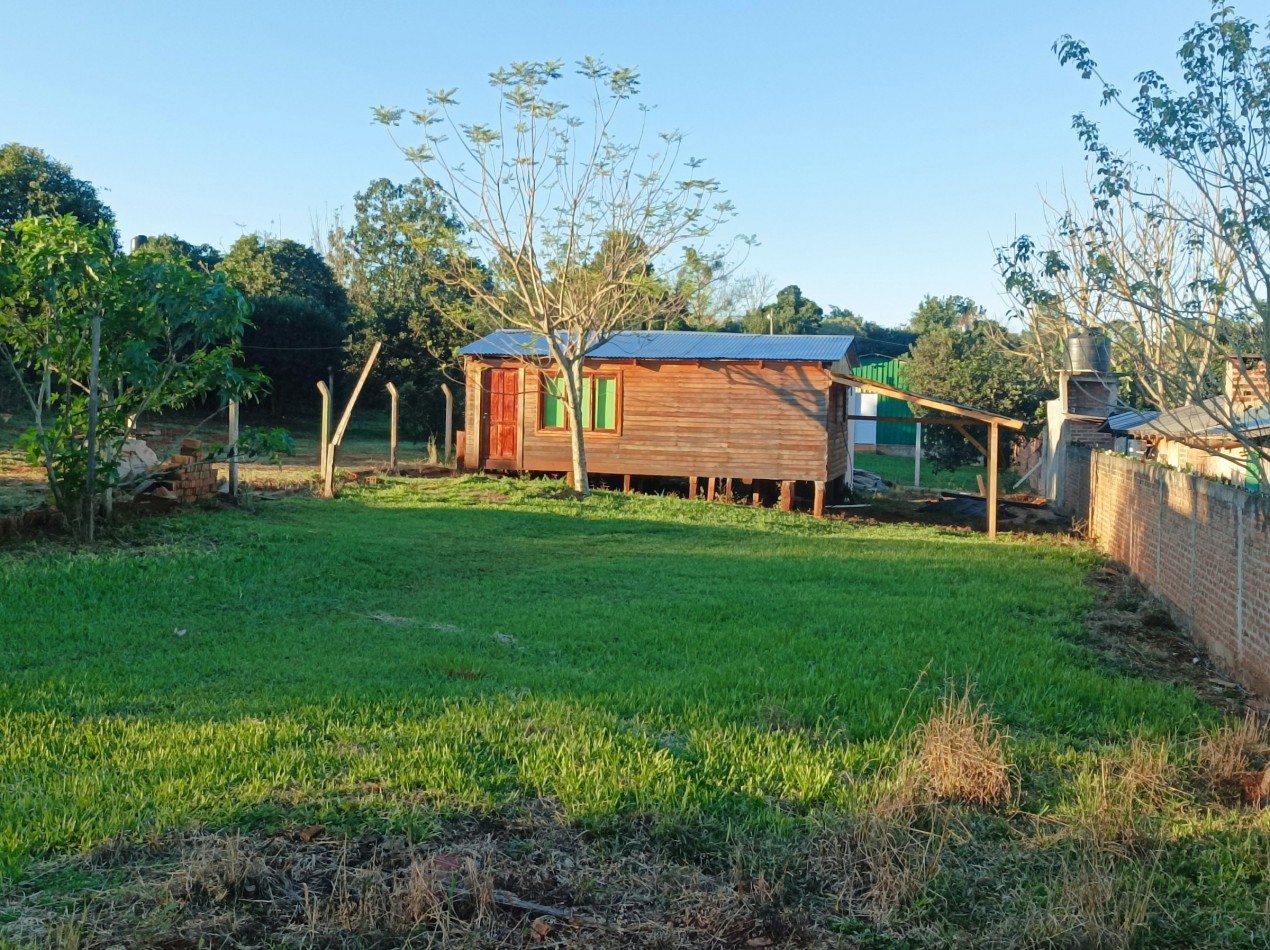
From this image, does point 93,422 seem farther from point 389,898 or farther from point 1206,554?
point 1206,554

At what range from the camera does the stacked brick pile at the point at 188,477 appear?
47.4ft

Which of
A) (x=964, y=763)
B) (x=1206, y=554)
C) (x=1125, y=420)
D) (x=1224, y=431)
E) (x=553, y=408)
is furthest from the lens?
(x=553, y=408)

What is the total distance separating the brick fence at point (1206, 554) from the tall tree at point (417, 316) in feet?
45.5

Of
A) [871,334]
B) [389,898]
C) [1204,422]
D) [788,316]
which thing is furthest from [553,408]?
[871,334]

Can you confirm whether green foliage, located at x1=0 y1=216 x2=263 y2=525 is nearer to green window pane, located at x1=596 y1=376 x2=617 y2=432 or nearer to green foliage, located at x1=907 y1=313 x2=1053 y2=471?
green window pane, located at x1=596 y1=376 x2=617 y2=432

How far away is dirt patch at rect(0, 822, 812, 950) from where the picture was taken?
11.7 ft

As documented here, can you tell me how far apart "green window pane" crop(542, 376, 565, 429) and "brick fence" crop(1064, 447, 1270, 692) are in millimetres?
12178

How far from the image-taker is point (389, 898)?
3734 millimetres

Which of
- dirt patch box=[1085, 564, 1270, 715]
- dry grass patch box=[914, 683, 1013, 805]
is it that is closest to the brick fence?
dirt patch box=[1085, 564, 1270, 715]

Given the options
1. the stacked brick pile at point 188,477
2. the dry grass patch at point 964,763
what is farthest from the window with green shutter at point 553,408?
the dry grass patch at point 964,763

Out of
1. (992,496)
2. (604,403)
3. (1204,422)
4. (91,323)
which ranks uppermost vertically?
(91,323)

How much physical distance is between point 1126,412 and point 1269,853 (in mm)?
21962

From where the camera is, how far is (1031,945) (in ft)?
12.2

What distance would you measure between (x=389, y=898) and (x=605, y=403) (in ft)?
66.6
